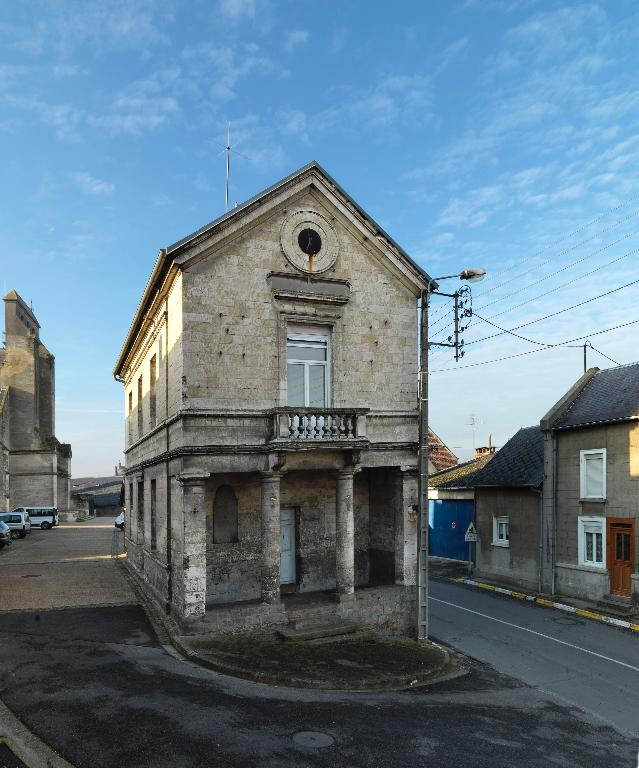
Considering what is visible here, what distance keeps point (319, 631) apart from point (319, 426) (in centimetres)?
464

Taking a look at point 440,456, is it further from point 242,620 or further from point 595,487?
point 242,620

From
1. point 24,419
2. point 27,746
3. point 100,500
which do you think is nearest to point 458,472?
point 27,746

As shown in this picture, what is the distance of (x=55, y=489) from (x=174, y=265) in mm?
41511

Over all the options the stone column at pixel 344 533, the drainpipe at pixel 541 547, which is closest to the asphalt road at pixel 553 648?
the drainpipe at pixel 541 547

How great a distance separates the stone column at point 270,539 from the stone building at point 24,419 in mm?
39092

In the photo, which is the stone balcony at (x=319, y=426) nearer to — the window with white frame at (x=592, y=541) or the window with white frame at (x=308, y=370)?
the window with white frame at (x=308, y=370)

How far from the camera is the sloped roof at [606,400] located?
20.8 metres

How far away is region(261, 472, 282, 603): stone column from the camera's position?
46.1ft

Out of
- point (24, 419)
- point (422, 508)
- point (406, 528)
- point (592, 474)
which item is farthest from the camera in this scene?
point (24, 419)

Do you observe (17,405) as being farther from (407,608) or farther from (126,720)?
(126,720)

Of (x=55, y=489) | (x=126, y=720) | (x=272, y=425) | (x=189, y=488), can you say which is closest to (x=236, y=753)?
(x=126, y=720)

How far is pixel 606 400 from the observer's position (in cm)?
2216

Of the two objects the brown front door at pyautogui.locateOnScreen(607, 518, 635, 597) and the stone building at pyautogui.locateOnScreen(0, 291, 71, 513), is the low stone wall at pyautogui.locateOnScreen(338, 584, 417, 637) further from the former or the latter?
the stone building at pyautogui.locateOnScreen(0, 291, 71, 513)

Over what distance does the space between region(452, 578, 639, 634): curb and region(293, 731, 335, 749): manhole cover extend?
1291cm
